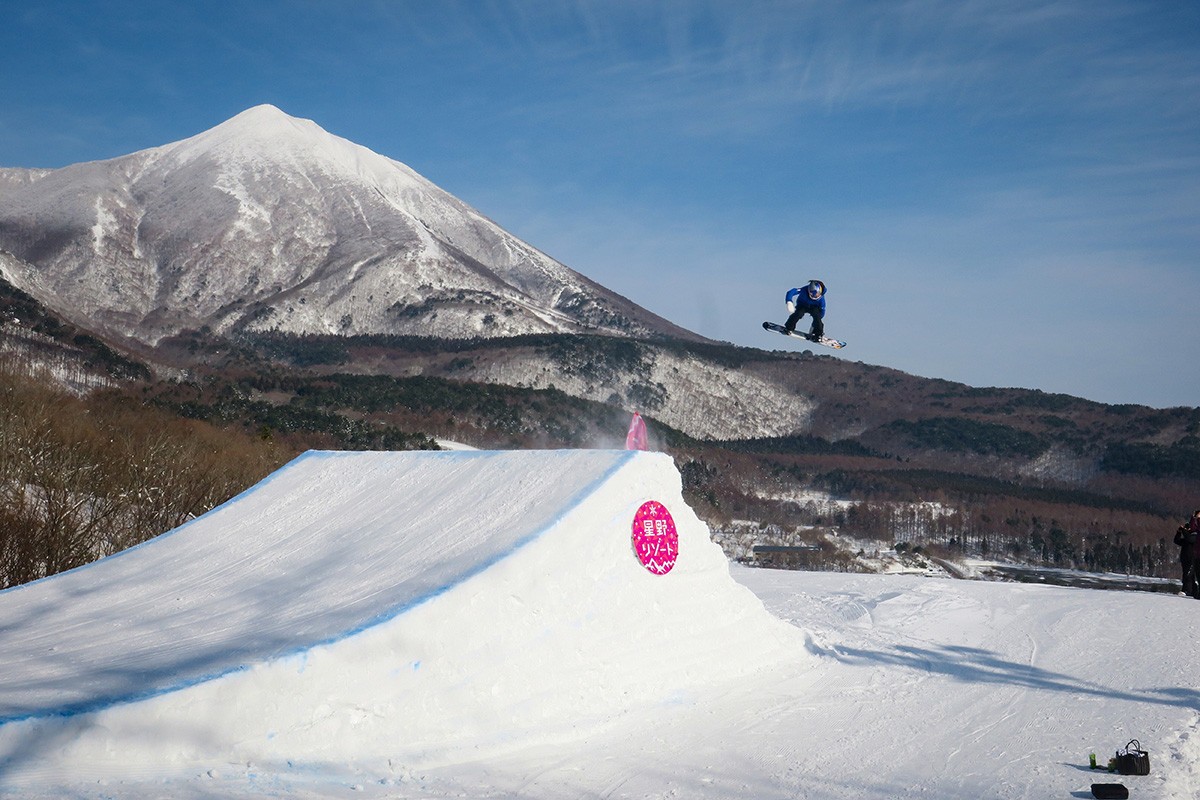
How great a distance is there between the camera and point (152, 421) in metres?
28.9

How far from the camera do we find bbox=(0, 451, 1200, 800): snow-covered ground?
23.2 feet

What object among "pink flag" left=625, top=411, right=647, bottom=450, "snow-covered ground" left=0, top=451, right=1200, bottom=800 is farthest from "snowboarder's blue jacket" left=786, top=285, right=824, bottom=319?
"snow-covered ground" left=0, top=451, right=1200, bottom=800

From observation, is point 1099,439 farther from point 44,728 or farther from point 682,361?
point 44,728

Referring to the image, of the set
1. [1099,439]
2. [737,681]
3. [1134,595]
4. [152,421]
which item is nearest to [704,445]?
[1099,439]

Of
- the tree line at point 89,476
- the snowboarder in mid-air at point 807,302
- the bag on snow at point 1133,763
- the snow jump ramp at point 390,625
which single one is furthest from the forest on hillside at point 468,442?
the bag on snow at point 1133,763

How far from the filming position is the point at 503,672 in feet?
27.9

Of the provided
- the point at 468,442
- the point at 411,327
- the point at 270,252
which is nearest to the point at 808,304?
the point at 468,442

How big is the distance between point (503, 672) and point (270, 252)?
15946cm

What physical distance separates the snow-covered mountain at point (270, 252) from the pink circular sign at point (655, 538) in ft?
372

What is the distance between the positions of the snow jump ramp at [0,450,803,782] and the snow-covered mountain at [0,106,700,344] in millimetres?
110246

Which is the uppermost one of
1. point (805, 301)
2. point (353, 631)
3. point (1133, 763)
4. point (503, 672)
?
point (805, 301)

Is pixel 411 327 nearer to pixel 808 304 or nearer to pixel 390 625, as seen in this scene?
pixel 808 304

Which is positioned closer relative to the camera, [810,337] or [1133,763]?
[1133,763]

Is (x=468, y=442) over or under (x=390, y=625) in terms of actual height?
over
